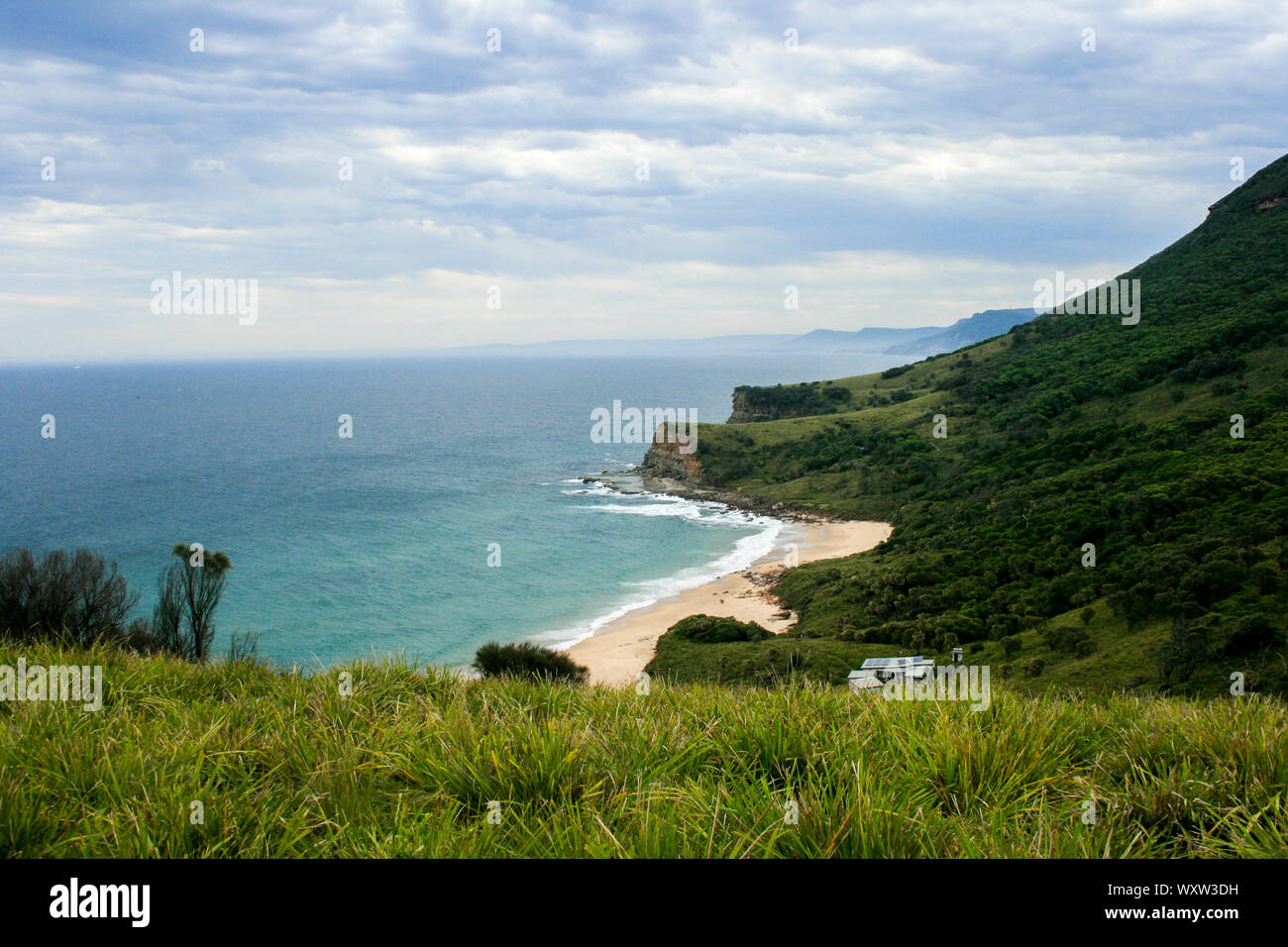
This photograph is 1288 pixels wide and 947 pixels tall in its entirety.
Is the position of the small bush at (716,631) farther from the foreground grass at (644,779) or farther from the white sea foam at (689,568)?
the foreground grass at (644,779)

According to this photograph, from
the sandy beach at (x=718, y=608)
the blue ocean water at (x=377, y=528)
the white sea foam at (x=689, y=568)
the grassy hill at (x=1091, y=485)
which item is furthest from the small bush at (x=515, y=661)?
the white sea foam at (x=689, y=568)

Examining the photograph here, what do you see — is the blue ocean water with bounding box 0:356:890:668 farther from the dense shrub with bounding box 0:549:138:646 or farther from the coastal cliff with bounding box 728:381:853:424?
the coastal cliff with bounding box 728:381:853:424

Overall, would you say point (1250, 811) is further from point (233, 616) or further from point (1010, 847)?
point (233, 616)

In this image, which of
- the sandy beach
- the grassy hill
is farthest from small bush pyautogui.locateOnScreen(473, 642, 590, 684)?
the sandy beach

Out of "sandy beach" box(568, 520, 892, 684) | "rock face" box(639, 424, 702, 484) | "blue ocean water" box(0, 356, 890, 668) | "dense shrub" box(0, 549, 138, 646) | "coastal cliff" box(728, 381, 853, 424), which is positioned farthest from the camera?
"coastal cliff" box(728, 381, 853, 424)

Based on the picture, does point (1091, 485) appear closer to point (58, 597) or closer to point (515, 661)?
point (515, 661)

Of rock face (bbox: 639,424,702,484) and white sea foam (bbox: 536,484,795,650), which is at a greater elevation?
rock face (bbox: 639,424,702,484)
